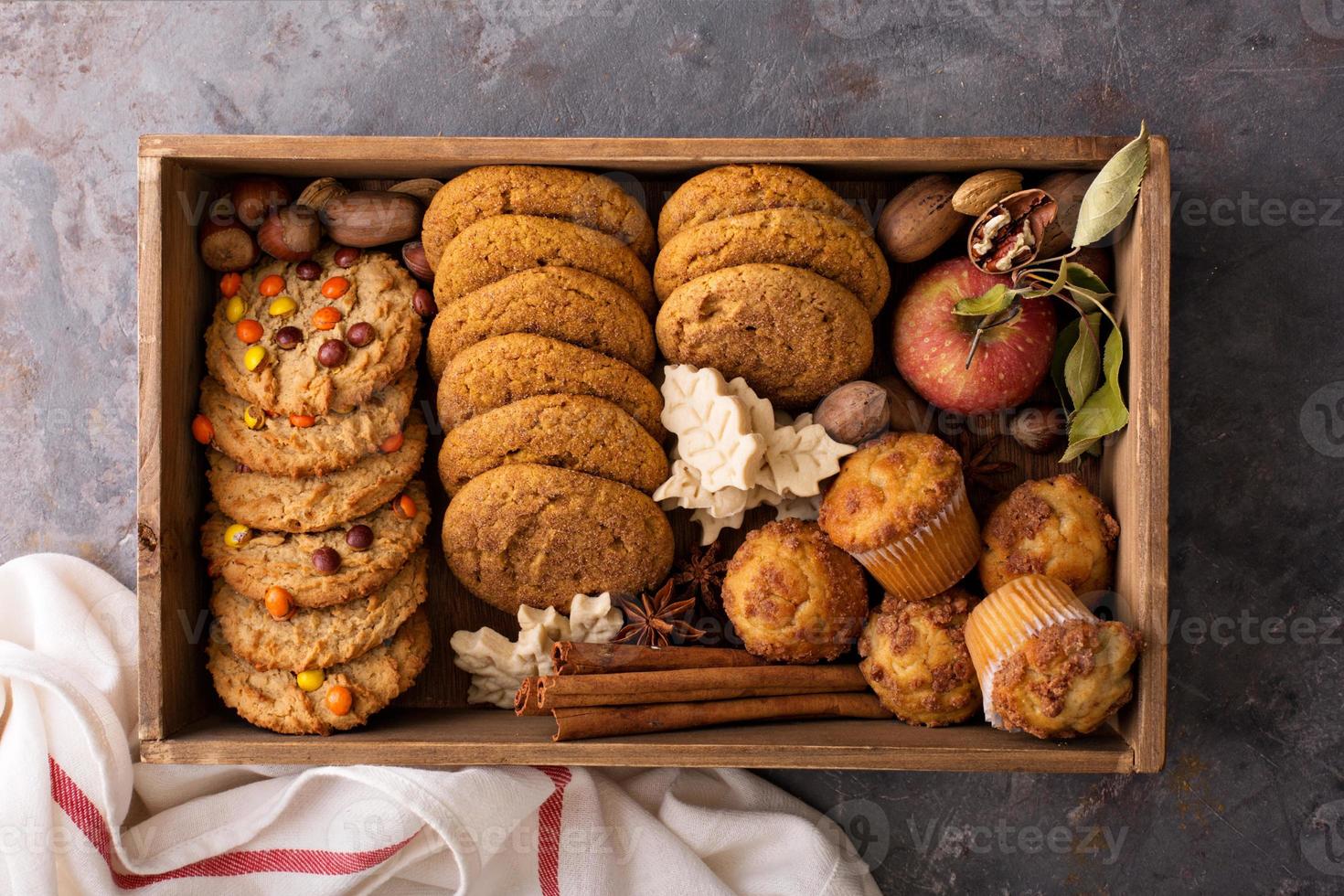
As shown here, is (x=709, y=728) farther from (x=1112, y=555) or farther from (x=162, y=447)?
(x=162, y=447)

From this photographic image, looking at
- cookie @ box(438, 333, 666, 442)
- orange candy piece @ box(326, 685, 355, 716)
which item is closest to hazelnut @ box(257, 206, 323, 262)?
cookie @ box(438, 333, 666, 442)

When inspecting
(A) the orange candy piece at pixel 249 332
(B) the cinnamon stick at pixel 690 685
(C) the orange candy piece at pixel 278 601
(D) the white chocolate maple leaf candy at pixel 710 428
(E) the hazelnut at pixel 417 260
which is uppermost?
(E) the hazelnut at pixel 417 260

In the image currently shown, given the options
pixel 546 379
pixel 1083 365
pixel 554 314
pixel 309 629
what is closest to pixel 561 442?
pixel 546 379

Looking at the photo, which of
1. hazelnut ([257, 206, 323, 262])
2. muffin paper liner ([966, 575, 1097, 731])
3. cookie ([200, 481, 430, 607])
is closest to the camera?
muffin paper liner ([966, 575, 1097, 731])

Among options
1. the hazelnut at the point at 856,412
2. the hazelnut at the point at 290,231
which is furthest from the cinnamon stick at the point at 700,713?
the hazelnut at the point at 290,231

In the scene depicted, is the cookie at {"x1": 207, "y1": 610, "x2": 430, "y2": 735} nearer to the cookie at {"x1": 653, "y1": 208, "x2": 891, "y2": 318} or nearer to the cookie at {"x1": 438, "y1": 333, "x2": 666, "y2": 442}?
the cookie at {"x1": 438, "y1": 333, "x2": 666, "y2": 442}

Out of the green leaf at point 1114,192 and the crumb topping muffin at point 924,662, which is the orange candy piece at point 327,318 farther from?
the green leaf at point 1114,192

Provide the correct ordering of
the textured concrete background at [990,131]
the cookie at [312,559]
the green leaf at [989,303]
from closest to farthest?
1. the green leaf at [989,303]
2. the cookie at [312,559]
3. the textured concrete background at [990,131]
